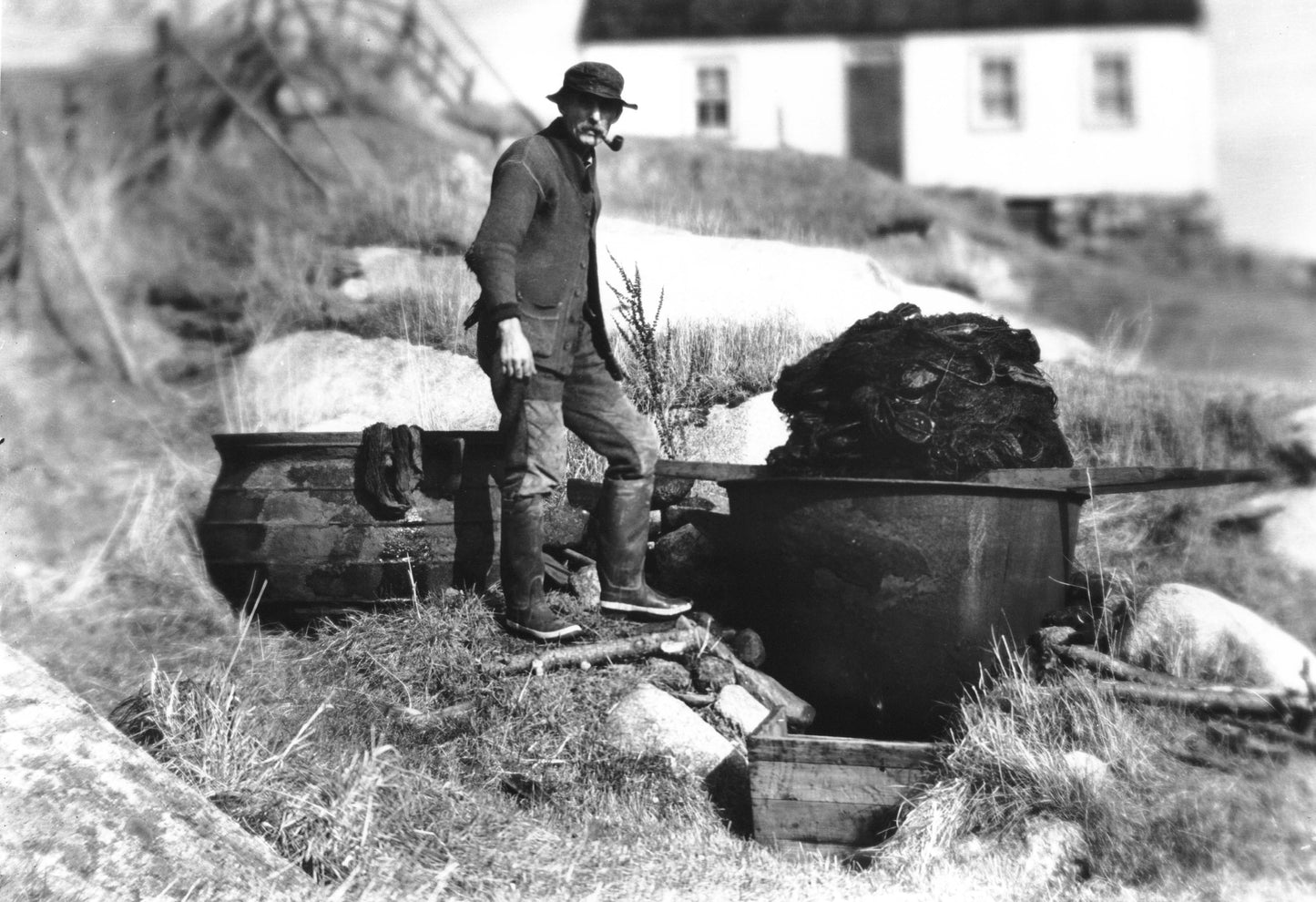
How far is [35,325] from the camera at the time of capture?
31.7 feet

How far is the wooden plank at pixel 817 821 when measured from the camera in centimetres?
397

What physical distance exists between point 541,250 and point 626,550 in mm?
1189

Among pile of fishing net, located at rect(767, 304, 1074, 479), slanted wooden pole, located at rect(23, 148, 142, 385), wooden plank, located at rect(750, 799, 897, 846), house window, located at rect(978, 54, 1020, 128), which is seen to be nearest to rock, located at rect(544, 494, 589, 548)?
pile of fishing net, located at rect(767, 304, 1074, 479)

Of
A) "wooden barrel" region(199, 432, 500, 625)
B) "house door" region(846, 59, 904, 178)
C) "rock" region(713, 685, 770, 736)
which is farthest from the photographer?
"house door" region(846, 59, 904, 178)

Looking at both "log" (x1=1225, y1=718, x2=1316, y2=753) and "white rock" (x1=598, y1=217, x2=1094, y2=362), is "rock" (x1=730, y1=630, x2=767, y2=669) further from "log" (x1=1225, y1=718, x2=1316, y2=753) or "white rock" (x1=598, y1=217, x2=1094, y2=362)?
"white rock" (x1=598, y1=217, x2=1094, y2=362)

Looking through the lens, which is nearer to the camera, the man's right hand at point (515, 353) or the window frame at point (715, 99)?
the man's right hand at point (515, 353)

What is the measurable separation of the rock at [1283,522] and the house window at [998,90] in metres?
2.58

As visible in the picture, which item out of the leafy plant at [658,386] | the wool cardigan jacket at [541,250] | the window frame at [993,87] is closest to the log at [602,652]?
the wool cardigan jacket at [541,250]

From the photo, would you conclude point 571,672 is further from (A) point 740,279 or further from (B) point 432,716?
(A) point 740,279

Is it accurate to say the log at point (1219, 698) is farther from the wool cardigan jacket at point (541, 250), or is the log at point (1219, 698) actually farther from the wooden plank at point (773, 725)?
the wool cardigan jacket at point (541, 250)

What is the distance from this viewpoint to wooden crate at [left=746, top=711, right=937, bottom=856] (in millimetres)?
3979

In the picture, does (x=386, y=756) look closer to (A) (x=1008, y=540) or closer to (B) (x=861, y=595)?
(B) (x=861, y=595)

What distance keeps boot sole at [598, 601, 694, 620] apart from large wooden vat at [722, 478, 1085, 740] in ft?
1.31

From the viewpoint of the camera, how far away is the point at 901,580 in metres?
4.32
